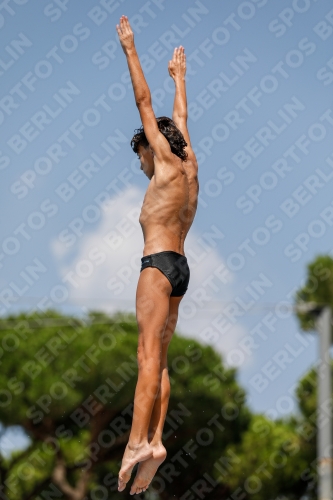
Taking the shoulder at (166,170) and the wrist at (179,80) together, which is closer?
the shoulder at (166,170)

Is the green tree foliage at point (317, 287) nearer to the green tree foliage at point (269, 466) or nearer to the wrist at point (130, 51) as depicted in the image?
the green tree foliage at point (269, 466)

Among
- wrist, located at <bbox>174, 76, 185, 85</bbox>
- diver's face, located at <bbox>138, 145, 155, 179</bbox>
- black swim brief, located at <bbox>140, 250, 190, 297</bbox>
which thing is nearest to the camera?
black swim brief, located at <bbox>140, 250, 190, 297</bbox>

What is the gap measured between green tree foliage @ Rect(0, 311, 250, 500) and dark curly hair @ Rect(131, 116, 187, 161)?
20128mm

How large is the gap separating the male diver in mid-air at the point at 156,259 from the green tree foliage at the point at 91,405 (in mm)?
20105

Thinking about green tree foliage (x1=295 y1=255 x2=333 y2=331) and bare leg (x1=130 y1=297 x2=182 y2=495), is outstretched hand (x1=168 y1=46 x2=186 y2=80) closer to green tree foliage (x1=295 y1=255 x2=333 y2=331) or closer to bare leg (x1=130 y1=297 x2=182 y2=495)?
bare leg (x1=130 y1=297 x2=182 y2=495)

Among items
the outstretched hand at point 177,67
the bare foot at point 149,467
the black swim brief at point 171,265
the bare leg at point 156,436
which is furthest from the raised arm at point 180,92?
the bare foot at point 149,467

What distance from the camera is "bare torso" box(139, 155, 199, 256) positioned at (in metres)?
6.79

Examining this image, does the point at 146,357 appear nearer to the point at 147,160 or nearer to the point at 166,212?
the point at 166,212

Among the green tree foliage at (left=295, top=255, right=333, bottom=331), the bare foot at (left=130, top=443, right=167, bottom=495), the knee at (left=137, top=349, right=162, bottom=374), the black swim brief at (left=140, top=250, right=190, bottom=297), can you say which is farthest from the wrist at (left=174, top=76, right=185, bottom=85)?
the green tree foliage at (left=295, top=255, right=333, bottom=331)

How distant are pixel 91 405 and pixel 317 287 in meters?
10.1

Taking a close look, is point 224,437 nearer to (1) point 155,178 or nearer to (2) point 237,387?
(2) point 237,387

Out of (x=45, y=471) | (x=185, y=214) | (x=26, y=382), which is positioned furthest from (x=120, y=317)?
(x=185, y=214)

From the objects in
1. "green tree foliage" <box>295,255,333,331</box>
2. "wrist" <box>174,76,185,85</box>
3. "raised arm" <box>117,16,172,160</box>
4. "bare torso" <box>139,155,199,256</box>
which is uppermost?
"green tree foliage" <box>295,255,333,331</box>

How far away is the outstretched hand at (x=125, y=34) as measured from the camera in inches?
273
